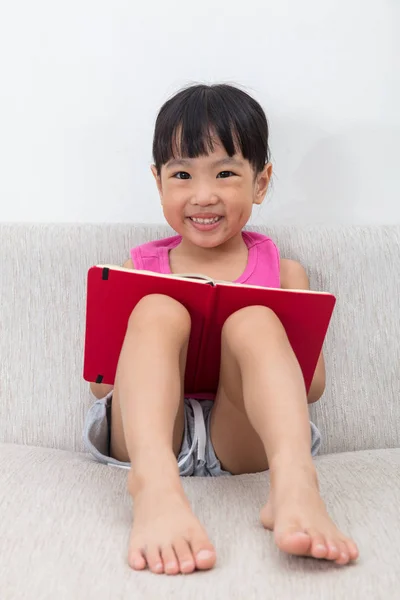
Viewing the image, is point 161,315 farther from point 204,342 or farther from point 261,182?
point 261,182

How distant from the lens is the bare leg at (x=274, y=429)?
0.96m

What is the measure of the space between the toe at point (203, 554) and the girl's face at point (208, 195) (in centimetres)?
69

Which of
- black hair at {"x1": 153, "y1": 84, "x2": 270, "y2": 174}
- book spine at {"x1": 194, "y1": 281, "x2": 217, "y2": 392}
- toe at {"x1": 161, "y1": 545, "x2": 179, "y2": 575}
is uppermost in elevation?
black hair at {"x1": 153, "y1": 84, "x2": 270, "y2": 174}

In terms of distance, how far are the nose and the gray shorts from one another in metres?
0.37

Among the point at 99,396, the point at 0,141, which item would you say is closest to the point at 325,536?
the point at 99,396

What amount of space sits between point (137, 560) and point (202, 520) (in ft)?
0.53

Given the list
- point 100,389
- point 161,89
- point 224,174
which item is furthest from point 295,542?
point 161,89

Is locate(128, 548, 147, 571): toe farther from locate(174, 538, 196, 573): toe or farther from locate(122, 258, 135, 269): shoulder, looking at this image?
locate(122, 258, 135, 269): shoulder

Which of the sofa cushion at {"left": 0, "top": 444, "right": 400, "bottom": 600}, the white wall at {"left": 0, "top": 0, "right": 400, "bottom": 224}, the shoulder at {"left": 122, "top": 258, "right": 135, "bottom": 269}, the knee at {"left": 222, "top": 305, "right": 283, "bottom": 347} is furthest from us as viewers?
the white wall at {"left": 0, "top": 0, "right": 400, "bottom": 224}

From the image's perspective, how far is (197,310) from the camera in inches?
50.7

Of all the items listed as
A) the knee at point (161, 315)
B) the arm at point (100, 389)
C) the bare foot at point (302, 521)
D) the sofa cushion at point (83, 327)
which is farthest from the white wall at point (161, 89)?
the bare foot at point (302, 521)

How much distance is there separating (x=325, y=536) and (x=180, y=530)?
0.59ft

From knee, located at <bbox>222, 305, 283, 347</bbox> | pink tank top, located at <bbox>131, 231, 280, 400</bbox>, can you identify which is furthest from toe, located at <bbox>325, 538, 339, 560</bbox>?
pink tank top, located at <bbox>131, 231, 280, 400</bbox>

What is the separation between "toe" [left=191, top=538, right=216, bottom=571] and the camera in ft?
3.09
